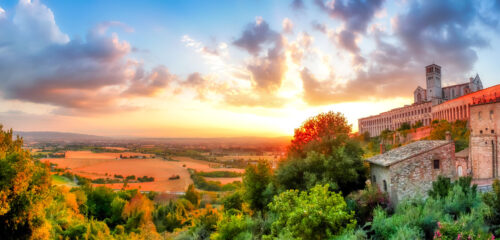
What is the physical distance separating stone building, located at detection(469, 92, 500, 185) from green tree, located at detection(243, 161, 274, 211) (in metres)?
25.8

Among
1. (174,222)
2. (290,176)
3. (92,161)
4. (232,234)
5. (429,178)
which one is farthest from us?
(92,161)

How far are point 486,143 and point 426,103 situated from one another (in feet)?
138

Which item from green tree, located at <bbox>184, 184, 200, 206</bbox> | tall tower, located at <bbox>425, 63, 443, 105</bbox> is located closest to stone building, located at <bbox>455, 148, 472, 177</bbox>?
green tree, located at <bbox>184, 184, 200, 206</bbox>

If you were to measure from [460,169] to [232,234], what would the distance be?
3396 centimetres

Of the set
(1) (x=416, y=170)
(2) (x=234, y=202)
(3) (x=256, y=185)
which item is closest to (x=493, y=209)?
(1) (x=416, y=170)

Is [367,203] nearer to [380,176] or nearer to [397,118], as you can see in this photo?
[380,176]

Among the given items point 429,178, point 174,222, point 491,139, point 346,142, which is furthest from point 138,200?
point 491,139

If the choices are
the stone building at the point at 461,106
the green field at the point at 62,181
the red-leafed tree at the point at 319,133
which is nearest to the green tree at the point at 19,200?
the red-leafed tree at the point at 319,133

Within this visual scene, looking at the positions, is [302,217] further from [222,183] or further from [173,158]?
[173,158]

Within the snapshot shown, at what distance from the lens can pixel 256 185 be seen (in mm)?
25250

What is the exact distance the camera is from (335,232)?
11.8 metres

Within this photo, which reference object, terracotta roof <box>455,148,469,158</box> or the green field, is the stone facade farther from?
the green field

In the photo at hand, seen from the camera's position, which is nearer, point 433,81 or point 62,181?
point 62,181

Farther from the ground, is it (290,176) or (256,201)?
(290,176)
